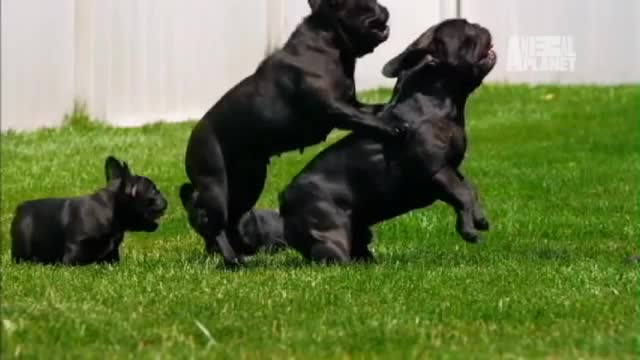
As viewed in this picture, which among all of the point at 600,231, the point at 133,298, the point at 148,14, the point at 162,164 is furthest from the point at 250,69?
the point at 133,298

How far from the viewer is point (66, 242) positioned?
8.12 m

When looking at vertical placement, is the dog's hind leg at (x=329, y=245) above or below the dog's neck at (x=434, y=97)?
below

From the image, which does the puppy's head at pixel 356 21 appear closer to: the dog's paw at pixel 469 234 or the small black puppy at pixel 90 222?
the dog's paw at pixel 469 234

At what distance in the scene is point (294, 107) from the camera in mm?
7023

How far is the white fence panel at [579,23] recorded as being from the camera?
16.9m

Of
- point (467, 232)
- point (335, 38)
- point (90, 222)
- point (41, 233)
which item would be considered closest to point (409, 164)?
point (467, 232)

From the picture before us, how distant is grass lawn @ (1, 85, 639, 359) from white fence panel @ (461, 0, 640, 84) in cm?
510

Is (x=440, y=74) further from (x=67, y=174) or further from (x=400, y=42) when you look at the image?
(x=400, y=42)

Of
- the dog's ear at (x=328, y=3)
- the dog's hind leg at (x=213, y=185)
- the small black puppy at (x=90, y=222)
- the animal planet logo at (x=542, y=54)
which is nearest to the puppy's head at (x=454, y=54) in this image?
the dog's ear at (x=328, y=3)

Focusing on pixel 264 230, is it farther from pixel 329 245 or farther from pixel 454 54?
pixel 454 54

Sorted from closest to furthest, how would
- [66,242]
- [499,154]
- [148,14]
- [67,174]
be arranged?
[66,242] < [67,174] < [499,154] < [148,14]

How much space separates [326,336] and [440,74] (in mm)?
2323

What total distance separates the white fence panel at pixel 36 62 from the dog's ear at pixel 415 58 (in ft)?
28.9

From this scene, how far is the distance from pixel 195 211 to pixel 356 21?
125 cm
